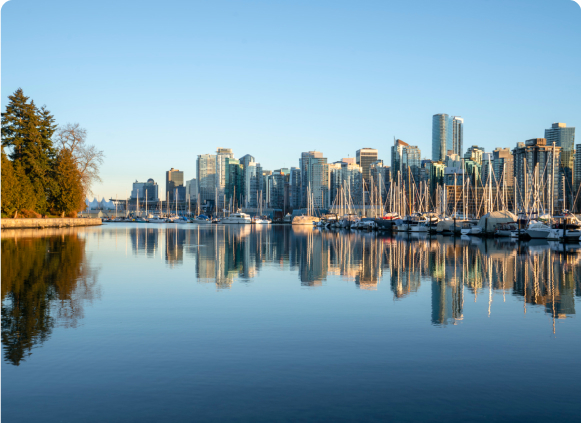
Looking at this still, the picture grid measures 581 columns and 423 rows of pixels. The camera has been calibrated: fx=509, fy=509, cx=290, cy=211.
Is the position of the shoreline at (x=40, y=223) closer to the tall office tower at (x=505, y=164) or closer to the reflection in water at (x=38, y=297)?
the reflection in water at (x=38, y=297)

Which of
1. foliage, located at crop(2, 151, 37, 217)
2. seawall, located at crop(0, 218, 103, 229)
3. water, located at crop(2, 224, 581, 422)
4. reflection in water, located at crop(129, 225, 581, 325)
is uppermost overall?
foliage, located at crop(2, 151, 37, 217)

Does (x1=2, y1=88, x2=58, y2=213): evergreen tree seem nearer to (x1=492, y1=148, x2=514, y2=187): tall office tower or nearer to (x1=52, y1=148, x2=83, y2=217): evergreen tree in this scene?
(x1=52, y1=148, x2=83, y2=217): evergreen tree

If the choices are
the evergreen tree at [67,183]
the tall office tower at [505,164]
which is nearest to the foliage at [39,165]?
the evergreen tree at [67,183]

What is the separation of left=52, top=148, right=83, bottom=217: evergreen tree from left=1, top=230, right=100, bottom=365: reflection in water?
58.5m

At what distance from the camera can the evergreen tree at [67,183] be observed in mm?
82438

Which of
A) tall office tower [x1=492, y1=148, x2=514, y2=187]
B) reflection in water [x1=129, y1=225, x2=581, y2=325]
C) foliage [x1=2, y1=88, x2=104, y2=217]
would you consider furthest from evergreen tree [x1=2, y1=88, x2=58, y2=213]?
tall office tower [x1=492, y1=148, x2=514, y2=187]

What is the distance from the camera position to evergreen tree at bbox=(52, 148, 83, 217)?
8244cm

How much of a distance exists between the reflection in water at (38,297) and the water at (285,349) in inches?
2.5

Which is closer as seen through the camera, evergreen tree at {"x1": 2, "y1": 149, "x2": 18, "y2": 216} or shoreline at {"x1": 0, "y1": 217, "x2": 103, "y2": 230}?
evergreen tree at {"x1": 2, "y1": 149, "x2": 18, "y2": 216}

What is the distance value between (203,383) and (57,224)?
83.9m

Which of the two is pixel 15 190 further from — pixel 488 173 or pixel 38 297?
pixel 488 173

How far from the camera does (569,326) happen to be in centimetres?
1393

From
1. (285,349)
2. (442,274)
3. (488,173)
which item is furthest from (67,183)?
(488,173)

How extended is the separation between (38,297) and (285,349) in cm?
954
